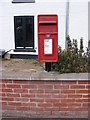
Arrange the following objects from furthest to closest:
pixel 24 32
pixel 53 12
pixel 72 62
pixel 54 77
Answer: pixel 24 32 < pixel 53 12 < pixel 72 62 < pixel 54 77

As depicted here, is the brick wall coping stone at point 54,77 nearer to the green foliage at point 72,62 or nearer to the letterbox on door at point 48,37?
the green foliage at point 72,62

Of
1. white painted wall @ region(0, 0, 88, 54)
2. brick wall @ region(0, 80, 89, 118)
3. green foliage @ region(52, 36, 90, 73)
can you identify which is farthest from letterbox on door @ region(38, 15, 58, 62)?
white painted wall @ region(0, 0, 88, 54)

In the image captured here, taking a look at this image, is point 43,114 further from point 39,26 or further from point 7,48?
point 7,48

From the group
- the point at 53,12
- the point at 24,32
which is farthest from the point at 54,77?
the point at 24,32

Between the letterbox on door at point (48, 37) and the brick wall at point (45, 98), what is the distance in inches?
18.2

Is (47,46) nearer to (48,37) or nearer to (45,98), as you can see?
(48,37)

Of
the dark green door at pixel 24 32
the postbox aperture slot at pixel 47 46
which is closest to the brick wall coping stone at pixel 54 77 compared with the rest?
the postbox aperture slot at pixel 47 46

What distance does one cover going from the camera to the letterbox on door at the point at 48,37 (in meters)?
3.19

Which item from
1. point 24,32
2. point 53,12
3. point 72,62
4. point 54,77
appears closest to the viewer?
point 54,77

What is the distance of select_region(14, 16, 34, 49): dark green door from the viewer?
6.95 meters

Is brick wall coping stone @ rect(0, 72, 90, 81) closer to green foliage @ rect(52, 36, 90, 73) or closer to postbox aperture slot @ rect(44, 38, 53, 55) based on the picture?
green foliage @ rect(52, 36, 90, 73)

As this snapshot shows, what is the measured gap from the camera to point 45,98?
324 centimetres

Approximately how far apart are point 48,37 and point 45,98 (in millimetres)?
1037

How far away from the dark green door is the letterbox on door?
3.82 metres
